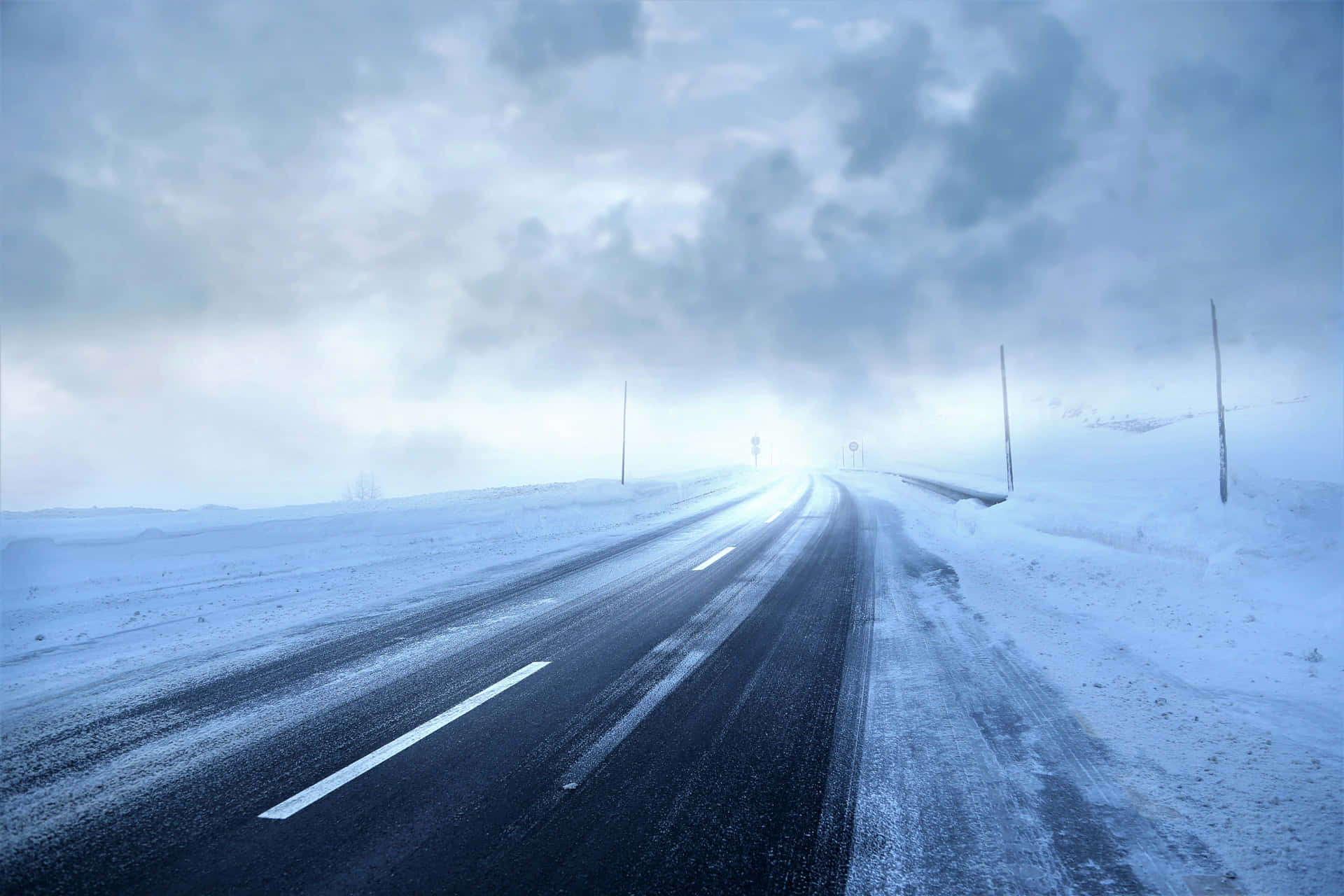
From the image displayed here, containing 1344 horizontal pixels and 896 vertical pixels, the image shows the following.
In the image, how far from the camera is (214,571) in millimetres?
10203

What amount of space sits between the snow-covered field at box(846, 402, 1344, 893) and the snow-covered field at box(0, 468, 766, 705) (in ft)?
25.5

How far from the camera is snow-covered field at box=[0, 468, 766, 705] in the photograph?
6234mm

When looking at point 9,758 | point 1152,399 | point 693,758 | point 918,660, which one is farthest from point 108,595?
point 1152,399

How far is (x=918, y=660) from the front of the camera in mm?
5805

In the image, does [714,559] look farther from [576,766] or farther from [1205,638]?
[576,766]

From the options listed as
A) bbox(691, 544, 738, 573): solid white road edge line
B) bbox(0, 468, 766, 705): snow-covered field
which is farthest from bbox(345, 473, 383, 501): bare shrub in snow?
bbox(691, 544, 738, 573): solid white road edge line

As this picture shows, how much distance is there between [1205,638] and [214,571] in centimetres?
1423

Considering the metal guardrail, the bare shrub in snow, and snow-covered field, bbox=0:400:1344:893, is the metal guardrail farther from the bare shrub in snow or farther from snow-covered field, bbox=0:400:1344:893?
the bare shrub in snow

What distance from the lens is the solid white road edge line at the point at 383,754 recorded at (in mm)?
3229

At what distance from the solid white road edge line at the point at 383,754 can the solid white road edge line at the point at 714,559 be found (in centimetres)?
571

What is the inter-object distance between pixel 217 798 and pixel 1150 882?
4777mm

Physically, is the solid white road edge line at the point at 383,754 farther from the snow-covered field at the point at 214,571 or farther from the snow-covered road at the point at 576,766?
the snow-covered field at the point at 214,571

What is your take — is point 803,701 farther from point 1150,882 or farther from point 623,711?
point 1150,882

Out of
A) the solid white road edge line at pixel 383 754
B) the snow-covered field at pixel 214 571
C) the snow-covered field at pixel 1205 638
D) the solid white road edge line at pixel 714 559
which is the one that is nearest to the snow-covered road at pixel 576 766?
the solid white road edge line at pixel 383 754
